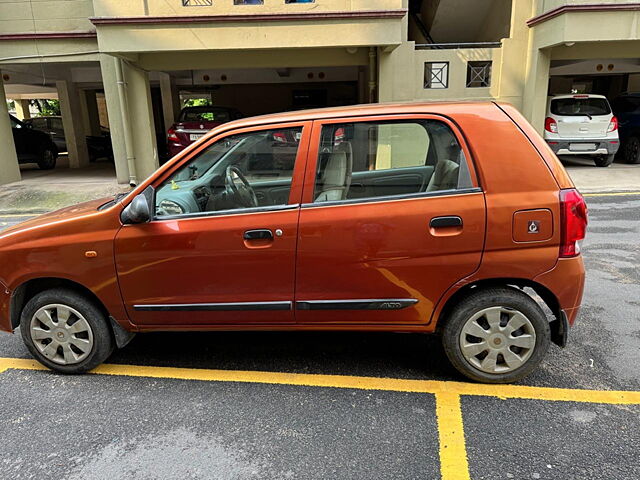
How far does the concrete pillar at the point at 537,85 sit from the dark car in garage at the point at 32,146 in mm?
14261

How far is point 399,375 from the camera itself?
3.18 metres

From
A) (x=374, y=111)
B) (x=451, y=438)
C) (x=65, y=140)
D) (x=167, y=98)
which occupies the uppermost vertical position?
(x=167, y=98)

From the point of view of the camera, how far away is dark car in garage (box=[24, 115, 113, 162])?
60.7 ft

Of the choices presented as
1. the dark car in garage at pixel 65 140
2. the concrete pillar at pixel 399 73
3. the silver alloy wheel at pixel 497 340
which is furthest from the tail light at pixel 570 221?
the dark car in garage at pixel 65 140

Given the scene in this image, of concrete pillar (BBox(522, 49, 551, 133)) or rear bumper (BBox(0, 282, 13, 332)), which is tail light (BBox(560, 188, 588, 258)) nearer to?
rear bumper (BBox(0, 282, 13, 332))

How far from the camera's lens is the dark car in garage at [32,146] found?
1454 centimetres

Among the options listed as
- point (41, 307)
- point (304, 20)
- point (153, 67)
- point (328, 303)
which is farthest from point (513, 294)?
point (153, 67)

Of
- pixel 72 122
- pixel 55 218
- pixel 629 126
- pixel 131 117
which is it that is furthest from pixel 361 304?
pixel 72 122

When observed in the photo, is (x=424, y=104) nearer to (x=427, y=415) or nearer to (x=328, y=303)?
(x=328, y=303)

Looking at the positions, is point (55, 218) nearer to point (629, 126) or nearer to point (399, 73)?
point (399, 73)

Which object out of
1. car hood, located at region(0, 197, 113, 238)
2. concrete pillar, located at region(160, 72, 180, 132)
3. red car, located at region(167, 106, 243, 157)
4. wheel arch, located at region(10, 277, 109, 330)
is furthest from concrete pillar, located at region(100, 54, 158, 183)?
wheel arch, located at region(10, 277, 109, 330)

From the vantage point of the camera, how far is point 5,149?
12094 millimetres

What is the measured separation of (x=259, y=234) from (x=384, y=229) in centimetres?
74

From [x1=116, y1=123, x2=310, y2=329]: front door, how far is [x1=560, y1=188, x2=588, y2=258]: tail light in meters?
1.51
